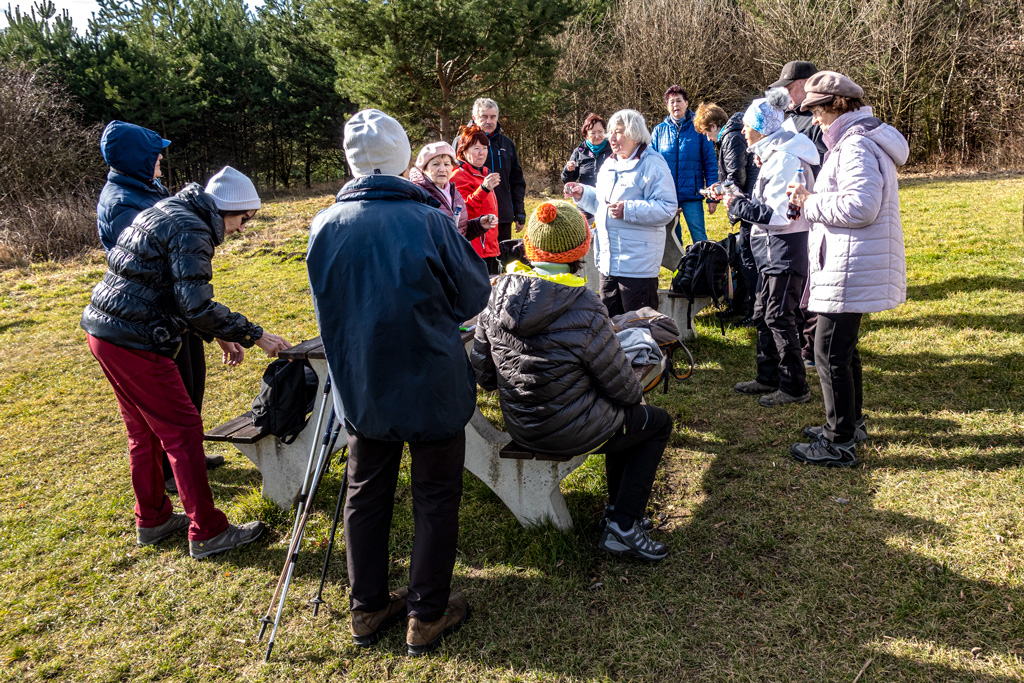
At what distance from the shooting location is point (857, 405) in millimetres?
4047

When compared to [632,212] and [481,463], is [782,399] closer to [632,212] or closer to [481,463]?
[632,212]

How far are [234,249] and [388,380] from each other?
1143 cm

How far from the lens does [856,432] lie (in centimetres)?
414

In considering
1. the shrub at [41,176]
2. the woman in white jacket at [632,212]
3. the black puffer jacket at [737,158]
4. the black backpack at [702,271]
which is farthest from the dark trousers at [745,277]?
the shrub at [41,176]

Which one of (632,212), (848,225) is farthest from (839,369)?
(632,212)

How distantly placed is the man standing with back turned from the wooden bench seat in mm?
1185

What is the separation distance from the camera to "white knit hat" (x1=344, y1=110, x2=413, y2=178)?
255cm

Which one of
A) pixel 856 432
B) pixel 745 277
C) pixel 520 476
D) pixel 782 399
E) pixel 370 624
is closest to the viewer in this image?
pixel 370 624

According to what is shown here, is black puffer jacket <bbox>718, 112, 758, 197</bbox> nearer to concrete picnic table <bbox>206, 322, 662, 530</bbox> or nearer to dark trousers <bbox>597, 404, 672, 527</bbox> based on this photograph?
concrete picnic table <bbox>206, 322, 662, 530</bbox>

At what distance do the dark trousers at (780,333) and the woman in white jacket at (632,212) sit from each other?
30.1 inches

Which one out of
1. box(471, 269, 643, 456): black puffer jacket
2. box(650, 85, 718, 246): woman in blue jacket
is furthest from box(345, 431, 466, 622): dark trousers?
box(650, 85, 718, 246): woman in blue jacket

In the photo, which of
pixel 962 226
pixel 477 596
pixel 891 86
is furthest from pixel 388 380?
pixel 891 86

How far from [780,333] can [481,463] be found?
2.34 metres

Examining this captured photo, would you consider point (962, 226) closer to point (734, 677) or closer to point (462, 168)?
point (462, 168)
